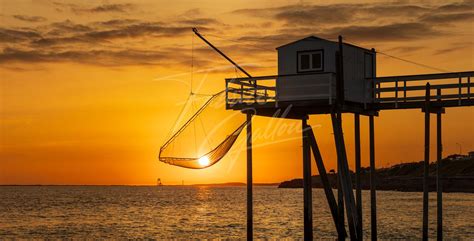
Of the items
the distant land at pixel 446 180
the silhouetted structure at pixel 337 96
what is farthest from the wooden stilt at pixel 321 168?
the distant land at pixel 446 180

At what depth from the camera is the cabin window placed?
3556cm

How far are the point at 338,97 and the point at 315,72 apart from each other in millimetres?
2087

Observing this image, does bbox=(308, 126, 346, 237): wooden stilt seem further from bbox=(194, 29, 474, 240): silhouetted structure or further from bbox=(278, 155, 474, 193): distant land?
bbox=(278, 155, 474, 193): distant land

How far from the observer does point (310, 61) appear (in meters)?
35.8

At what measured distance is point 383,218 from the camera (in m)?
77.2

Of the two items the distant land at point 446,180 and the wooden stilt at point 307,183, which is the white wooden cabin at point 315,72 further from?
the distant land at point 446,180

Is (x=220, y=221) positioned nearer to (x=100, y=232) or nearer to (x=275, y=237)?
(x=100, y=232)

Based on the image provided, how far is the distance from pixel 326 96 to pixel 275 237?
28181mm

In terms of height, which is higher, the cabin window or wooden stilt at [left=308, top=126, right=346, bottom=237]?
the cabin window

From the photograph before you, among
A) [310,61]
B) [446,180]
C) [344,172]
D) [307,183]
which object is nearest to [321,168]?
[307,183]

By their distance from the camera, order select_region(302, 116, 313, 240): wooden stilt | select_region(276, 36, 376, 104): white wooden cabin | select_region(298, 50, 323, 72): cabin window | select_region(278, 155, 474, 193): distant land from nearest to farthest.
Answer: select_region(276, 36, 376, 104): white wooden cabin, select_region(298, 50, 323, 72): cabin window, select_region(302, 116, 313, 240): wooden stilt, select_region(278, 155, 474, 193): distant land

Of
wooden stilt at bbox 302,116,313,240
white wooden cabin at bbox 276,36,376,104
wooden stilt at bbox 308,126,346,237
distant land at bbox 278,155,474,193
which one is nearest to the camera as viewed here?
white wooden cabin at bbox 276,36,376,104

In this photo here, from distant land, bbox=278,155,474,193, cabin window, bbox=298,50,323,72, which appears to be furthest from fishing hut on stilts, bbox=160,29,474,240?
distant land, bbox=278,155,474,193

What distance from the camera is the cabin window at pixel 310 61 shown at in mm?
35562
